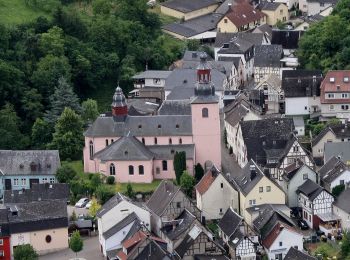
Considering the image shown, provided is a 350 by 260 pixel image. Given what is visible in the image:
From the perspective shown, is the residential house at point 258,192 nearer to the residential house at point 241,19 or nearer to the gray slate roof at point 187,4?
the residential house at point 241,19

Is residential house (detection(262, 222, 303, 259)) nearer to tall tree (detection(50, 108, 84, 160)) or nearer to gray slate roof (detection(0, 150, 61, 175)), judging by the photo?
gray slate roof (detection(0, 150, 61, 175))

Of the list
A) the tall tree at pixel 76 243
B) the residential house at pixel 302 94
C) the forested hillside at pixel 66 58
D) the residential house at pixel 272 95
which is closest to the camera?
the tall tree at pixel 76 243

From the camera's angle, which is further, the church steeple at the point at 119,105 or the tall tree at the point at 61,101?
the tall tree at the point at 61,101

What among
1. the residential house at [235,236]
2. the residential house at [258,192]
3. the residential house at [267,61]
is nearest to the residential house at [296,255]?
the residential house at [235,236]

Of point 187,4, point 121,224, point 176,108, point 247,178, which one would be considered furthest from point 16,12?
point 121,224

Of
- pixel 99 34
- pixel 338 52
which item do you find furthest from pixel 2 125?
pixel 338 52

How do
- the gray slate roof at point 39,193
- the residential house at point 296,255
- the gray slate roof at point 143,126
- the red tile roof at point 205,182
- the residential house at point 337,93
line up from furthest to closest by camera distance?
the residential house at point 337,93
the gray slate roof at point 143,126
the gray slate roof at point 39,193
the red tile roof at point 205,182
the residential house at point 296,255
